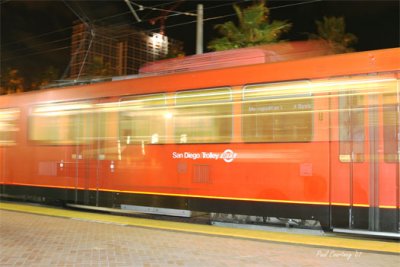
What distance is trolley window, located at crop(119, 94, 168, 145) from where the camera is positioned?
948cm

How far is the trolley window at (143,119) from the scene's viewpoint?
948 centimetres

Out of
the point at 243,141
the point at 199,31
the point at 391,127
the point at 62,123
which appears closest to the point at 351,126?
the point at 391,127

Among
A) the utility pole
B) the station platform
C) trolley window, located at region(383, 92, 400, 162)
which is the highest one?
the utility pole

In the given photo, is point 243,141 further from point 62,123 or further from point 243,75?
point 62,123

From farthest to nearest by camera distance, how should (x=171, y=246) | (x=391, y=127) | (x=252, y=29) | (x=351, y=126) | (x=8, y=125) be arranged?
(x=252, y=29) < (x=8, y=125) < (x=351, y=126) < (x=391, y=127) < (x=171, y=246)

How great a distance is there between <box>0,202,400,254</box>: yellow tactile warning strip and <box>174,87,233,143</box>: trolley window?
165 cm

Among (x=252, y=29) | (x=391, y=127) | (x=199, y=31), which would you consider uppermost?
(x=252, y=29)

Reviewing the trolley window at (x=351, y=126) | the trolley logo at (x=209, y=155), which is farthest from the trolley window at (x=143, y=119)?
the trolley window at (x=351, y=126)

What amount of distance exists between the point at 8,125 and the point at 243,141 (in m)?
7.44

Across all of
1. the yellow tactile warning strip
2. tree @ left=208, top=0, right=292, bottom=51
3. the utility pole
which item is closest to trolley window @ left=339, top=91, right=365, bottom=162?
the yellow tactile warning strip

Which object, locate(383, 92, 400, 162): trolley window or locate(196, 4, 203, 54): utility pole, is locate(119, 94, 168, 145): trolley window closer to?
locate(383, 92, 400, 162): trolley window

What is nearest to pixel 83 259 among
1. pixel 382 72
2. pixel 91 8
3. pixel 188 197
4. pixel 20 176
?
pixel 188 197

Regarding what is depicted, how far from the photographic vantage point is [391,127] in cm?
718

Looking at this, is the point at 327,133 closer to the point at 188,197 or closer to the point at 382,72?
the point at 382,72
